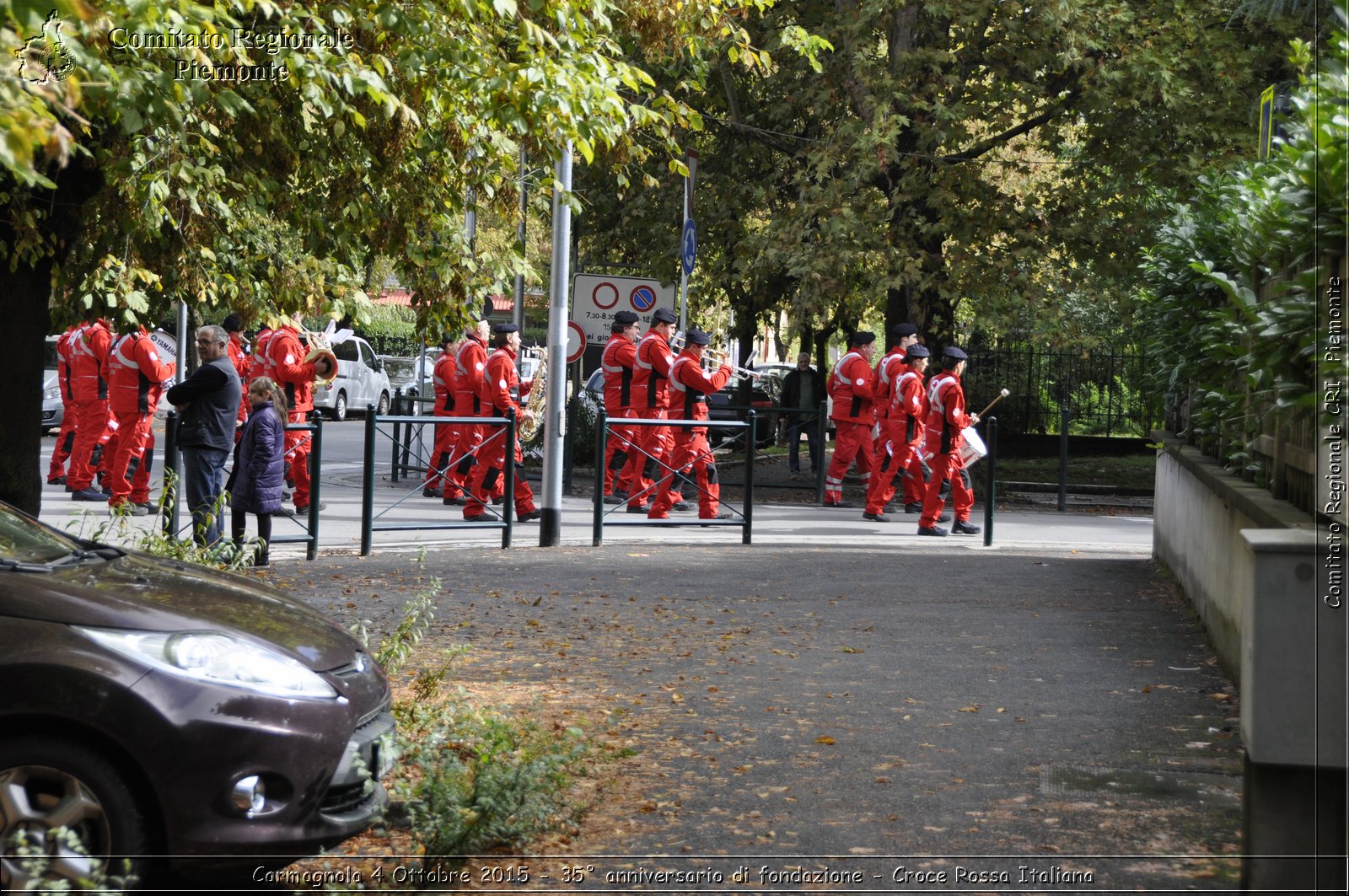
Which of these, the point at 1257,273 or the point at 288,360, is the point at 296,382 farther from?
the point at 1257,273

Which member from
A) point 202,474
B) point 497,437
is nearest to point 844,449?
point 497,437

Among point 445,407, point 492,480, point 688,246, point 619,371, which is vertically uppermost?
point 688,246

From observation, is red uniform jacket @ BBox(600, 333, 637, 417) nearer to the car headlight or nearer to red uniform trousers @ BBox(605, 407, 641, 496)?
red uniform trousers @ BBox(605, 407, 641, 496)

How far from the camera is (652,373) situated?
1686 centimetres

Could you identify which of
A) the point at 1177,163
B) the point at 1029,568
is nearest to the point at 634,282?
the point at 1177,163

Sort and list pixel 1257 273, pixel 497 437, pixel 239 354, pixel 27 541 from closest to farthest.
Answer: pixel 27 541 < pixel 1257 273 < pixel 497 437 < pixel 239 354

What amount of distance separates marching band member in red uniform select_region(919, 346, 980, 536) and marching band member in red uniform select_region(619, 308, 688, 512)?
2655 mm

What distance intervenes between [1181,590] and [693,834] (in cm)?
676

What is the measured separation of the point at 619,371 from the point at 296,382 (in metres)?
3.58

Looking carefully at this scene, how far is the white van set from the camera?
37.7 m

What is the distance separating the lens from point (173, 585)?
16.9ft

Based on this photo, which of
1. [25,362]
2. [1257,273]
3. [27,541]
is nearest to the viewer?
[27,541]

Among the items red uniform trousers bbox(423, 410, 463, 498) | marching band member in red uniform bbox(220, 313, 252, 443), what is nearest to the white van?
marching band member in red uniform bbox(220, 313, 252, 443)

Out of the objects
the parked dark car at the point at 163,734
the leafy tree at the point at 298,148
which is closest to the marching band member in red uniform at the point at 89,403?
the leafy tree at the point at 298,148
